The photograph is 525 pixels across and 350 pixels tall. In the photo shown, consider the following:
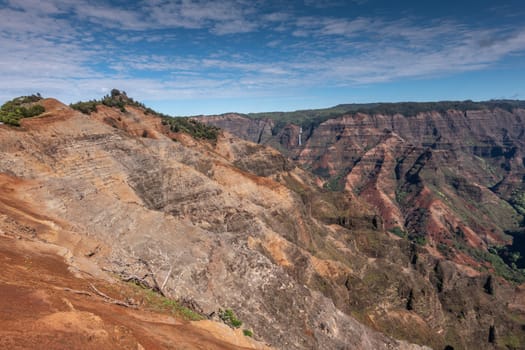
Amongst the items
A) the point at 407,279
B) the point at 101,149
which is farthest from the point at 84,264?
the point at 407,279

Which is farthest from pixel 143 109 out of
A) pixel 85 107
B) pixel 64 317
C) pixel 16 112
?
pixel 64 317

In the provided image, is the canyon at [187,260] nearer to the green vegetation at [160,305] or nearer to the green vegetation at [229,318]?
the green vegetation at [160,305]

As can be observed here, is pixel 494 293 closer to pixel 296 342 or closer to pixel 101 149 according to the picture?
pixel 296 342

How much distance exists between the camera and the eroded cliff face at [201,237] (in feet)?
88.5

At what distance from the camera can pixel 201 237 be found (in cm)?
3353

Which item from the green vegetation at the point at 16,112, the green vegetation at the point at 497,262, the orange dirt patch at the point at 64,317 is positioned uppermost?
the green vegetation at the point at 16,112

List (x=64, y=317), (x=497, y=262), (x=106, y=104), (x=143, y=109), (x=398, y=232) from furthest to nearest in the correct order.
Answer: (x=398, y=232)
(x=497, y=262)
(x=143, y=109)
(x=106, y=104)
(x=64, y=317)

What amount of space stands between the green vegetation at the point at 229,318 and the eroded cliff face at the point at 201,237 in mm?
933

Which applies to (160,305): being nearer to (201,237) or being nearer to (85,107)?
(201,237)

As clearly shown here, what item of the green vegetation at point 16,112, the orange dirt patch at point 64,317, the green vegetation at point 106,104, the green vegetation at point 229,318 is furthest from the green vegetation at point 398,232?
the orange dirt patch at point 64,317

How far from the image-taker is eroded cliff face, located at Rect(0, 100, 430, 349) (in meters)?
27.0

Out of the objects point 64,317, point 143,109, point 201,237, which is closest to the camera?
point 64,317

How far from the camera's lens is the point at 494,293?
3199 inches

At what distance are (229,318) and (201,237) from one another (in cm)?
1083
